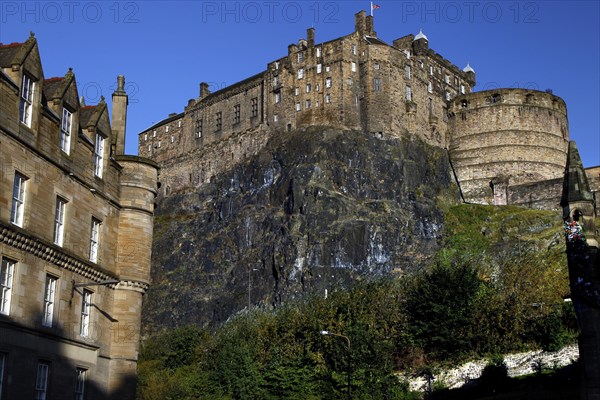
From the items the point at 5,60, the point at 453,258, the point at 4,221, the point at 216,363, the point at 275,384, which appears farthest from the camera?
the point at 453,258

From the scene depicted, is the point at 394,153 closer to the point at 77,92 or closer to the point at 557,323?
the point at 557,323

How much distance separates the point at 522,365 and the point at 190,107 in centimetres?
6608

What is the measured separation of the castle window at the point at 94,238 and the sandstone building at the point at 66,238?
0.04m

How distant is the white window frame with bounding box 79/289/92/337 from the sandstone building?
0.12 ft

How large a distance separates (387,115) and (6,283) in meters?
67.6

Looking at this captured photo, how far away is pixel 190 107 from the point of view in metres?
105

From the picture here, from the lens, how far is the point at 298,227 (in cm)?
7900

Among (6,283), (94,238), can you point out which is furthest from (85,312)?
(6,283)

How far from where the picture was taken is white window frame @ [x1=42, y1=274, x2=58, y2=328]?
2527 centimetres

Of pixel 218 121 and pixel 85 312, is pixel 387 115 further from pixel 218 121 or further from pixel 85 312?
pixel 85 312

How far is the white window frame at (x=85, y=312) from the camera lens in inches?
1077

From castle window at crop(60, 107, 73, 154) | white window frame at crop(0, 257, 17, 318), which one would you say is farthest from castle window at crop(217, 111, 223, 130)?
white window frame at crop(0, 257, 17, 318)

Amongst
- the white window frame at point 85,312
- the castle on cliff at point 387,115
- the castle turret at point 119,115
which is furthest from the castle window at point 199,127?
the white window frame at point 85,312

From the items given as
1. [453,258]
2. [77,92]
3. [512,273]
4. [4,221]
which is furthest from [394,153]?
[4,221]
